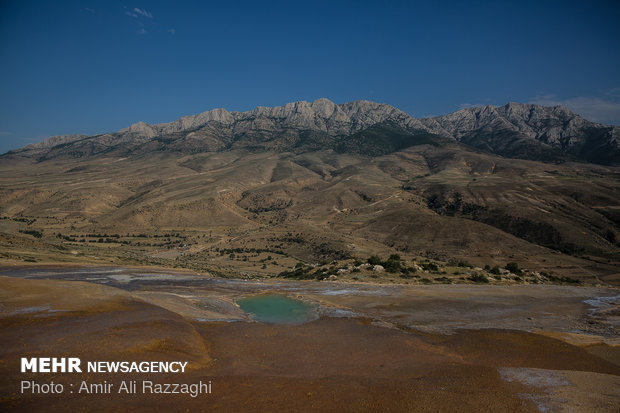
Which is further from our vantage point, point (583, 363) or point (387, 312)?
point (387, 312)


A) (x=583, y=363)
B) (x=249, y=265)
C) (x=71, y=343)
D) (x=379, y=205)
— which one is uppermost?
(x=379, y=205)

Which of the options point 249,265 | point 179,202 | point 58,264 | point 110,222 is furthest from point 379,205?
point 58,264

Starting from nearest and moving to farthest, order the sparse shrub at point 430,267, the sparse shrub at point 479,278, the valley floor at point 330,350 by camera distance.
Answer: the valley floor at point 330,350 < the sparse shrub at point 479,278 < the sparse shrub at point 430,267

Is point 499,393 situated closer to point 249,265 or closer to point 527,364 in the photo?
point 527,364

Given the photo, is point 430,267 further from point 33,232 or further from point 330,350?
point 33,232

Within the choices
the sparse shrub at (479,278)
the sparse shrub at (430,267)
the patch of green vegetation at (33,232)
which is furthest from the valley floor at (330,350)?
the patch of green vegetation at (33,232)

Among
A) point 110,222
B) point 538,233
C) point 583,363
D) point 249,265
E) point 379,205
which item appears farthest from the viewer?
point 379,205

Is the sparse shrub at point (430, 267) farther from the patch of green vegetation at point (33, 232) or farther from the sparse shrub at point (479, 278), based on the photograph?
the patch of green vegetation at point (33, 232)

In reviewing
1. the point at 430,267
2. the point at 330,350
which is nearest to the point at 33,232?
the point at 430,267

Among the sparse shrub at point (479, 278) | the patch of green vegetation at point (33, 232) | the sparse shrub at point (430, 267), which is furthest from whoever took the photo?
the patch of green vegetation at point (33, 232)
